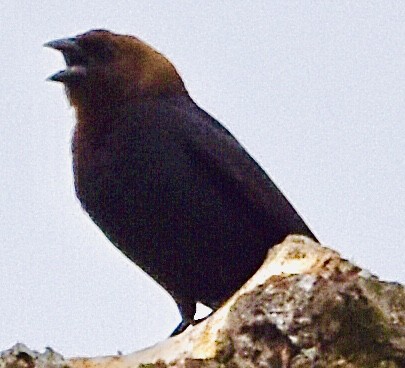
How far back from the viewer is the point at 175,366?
2.14 meters

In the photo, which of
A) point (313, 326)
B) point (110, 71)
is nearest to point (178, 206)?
point (110, 71)

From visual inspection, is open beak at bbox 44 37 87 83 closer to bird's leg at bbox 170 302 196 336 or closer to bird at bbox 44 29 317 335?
bird at bbox 44 29 317 335

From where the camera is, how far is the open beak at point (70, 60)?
4.86m

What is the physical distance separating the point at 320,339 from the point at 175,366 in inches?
13.5

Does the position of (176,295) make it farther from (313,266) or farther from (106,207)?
(313,266)

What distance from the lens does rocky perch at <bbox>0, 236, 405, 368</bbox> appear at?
77.5 inches

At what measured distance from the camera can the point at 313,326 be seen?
1986 mm

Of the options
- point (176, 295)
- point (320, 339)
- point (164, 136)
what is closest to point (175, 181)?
point (164, 136)

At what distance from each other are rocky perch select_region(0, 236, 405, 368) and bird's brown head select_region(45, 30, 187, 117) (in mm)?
2667

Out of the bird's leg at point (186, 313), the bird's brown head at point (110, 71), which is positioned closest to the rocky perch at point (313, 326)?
the bird's leg at point (186, 313)

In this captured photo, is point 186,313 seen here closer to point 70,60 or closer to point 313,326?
point 70,60

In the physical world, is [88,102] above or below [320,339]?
above

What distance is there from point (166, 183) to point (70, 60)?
93 centimetres

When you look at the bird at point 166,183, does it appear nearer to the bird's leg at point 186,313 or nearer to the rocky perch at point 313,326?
the bird's leg at point 186,313
